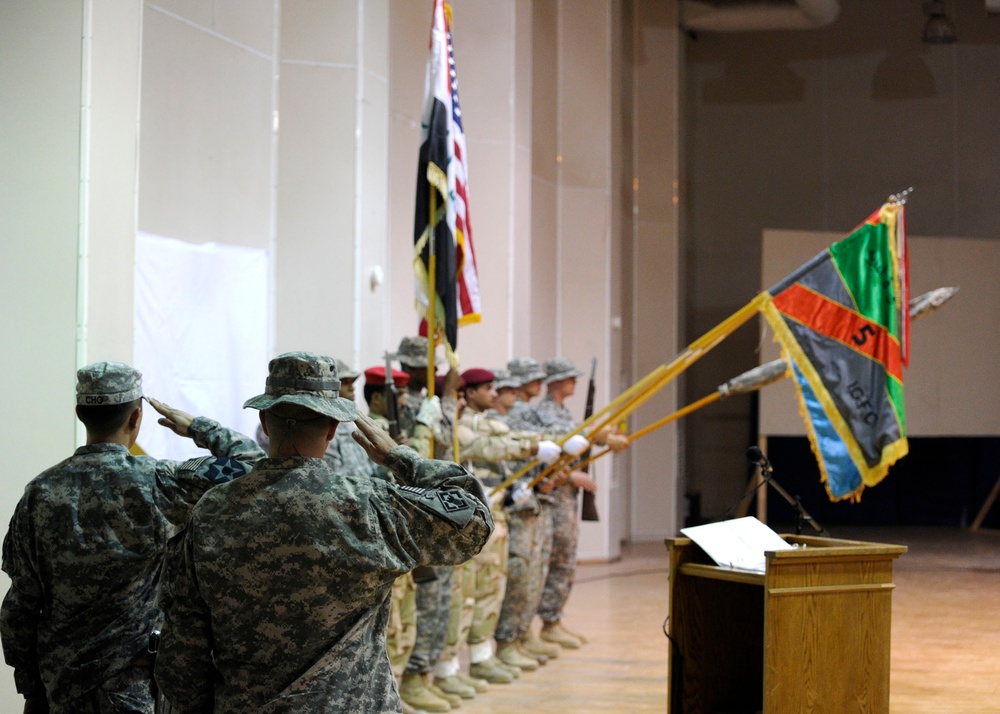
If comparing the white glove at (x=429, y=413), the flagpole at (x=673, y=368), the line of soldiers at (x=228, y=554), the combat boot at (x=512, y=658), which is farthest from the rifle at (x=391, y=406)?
the combat boot at (x=512, y=658)

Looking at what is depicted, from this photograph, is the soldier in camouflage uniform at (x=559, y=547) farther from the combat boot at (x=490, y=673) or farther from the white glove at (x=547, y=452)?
the combat boot at (x=490, y=673)

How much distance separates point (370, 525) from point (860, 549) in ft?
6.13

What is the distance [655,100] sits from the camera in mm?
12453

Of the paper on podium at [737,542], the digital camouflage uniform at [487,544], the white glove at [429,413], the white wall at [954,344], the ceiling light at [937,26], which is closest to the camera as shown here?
the paper on podium at [737,542]

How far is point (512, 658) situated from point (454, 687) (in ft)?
2.45

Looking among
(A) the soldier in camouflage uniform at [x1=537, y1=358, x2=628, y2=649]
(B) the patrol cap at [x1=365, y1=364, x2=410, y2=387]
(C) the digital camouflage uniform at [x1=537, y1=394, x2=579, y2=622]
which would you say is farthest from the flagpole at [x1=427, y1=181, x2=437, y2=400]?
(C) the digital camouflage uniform at [x1=537, y1=394, x2=579, y2=622]

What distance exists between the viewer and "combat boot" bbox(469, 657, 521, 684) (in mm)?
6074

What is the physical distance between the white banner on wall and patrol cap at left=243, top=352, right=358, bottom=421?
9.30 feet

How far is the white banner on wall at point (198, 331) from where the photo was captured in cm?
514

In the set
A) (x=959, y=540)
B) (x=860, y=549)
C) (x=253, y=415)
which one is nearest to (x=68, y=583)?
(x=860, y=549)

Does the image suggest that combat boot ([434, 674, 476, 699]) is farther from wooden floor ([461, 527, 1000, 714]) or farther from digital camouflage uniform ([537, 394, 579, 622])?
digital camouflage uniform ([537, 394, 579, 622])

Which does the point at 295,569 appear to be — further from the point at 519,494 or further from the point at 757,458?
the point at 519,494

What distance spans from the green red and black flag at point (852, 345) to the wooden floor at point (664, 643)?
1267mm

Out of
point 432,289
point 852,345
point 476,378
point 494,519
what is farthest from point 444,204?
point 852,345
